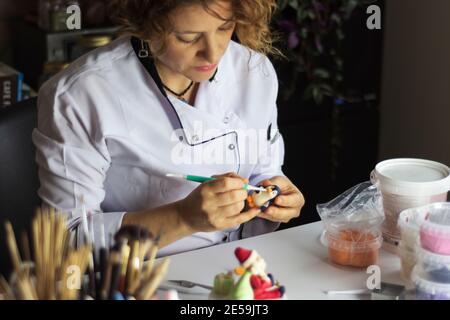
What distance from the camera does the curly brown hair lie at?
4.10ft

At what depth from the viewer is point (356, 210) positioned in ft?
4.26

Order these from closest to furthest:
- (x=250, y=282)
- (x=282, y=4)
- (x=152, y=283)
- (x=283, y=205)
A: (x=152, y=283), (x=250, y=282), (x=283, y=205), (x=282, y=4)

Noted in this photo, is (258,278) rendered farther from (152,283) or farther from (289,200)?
(289,200)

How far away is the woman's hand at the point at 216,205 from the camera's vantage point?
1.21 m

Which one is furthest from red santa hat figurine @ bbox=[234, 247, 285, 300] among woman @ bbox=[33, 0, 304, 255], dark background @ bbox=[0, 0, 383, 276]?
dark background @ bbox=[0, 0, 383, 276]

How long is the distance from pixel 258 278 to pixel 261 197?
30 centimetres

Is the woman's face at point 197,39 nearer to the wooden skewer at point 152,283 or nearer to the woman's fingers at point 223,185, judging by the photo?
the woman's fingers at point 223,185

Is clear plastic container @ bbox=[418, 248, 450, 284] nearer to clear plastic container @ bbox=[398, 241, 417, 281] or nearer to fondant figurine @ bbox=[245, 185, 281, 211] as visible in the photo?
clear plastic container @ bbox=[398, 241, 417, 281]

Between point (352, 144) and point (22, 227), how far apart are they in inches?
59.4

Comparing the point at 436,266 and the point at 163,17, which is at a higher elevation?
the point at 163,17

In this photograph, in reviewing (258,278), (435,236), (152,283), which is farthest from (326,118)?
(152,283)

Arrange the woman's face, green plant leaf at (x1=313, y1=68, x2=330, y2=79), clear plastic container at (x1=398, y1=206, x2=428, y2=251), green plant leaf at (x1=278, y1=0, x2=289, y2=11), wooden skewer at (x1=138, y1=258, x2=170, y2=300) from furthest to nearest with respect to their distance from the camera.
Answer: green plant leaf at (x1=313, y1=68, x2=330, y2=79)
green plant leaf at (x1=278, y1=0, x2=289, y2=11)
the woman's face
clear plastic container at (x1=398, y1=206, x2=428, y2=251)
wooden skewer at (x1=138, y1=258, x2=170, y2=300)

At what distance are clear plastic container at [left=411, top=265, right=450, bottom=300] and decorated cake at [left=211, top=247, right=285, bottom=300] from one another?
203 mm
